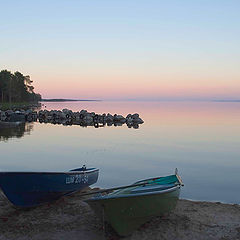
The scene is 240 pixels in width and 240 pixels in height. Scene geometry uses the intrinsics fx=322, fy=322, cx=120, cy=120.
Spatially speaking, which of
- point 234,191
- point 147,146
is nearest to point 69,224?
point 234,191

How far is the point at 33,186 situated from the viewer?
9.46 m

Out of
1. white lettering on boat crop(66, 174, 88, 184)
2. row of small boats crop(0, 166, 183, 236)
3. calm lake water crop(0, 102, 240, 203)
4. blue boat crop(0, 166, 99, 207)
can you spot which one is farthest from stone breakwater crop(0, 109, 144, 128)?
blue boat crop(0, 166, 99, 207)

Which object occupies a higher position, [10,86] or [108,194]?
[10,86]

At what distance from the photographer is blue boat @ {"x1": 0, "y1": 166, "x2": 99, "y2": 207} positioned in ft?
30.1

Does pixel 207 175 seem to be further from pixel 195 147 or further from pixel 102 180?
pixel 195 147

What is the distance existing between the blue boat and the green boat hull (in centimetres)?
252

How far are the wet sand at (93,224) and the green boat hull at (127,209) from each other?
28 centimetres

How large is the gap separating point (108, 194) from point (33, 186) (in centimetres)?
223

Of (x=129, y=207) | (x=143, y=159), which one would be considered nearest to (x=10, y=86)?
(x=143, y=159)

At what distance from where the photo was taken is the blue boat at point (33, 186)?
361 inches

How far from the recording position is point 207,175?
15.7 metres

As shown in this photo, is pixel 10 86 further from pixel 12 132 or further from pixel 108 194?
pixel 108 194

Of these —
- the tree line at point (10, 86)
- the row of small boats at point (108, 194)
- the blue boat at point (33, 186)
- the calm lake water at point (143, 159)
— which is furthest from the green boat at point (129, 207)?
the tree line at point (10, 86)

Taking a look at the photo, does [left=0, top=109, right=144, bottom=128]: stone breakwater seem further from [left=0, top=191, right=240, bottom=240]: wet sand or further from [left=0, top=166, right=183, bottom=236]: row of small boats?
[left=0, top=191, right=240, bottom=240]: wet sand
